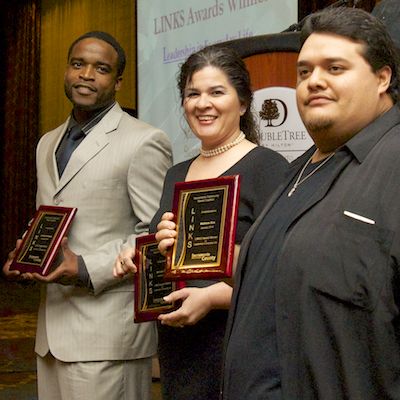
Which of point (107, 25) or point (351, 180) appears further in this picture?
point (107, 25)

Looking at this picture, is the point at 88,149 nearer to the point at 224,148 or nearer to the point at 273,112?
the point at 224,148

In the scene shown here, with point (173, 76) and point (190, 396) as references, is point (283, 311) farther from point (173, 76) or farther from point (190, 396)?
point (173, 76)

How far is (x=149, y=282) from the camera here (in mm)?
2168

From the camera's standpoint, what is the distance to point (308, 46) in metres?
1.61

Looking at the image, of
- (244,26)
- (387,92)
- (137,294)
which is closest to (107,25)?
(244,26)

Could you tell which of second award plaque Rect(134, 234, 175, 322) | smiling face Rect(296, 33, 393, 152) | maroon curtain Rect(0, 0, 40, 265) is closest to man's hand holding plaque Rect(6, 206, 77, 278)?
second award plaque Rect(134, 234, 175, 322)

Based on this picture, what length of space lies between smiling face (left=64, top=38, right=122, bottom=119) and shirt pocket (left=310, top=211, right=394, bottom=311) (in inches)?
53.9

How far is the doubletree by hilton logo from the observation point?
9.62ft

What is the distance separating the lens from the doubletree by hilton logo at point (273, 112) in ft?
9.62

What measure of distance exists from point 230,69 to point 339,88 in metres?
0.68

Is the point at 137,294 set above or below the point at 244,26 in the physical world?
below

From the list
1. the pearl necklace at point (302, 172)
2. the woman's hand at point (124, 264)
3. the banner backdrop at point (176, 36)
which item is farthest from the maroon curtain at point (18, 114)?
the pearl necklace at point (302, 172)

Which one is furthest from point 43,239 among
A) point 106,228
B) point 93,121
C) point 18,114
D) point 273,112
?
point 18,114

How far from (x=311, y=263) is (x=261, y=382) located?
30cm
